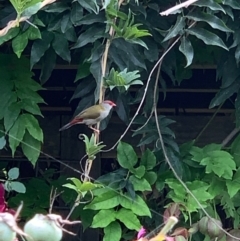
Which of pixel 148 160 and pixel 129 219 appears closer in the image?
pixel 129 219

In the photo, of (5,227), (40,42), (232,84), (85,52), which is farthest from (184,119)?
(5,227)

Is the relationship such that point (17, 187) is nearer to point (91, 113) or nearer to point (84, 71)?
point (91, 113)

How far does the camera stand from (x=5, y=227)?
495mm

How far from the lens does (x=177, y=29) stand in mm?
1803

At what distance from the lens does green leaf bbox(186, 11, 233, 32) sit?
1799 millimetres

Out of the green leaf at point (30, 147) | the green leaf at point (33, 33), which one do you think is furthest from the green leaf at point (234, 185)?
the green leaf at point (33, 33)

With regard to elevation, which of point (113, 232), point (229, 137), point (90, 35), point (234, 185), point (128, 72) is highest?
point (90, 35)

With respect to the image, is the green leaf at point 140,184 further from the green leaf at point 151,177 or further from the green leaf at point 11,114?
the green leaf at point 11,114

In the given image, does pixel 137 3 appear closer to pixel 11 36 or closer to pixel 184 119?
pixel 11 36

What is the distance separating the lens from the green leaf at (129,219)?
6.04 ft

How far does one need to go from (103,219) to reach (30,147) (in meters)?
0.29

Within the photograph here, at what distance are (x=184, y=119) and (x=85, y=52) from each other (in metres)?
0.57

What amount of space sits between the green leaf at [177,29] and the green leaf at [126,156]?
0.35 meters

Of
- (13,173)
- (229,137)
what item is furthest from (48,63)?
(229,137)
